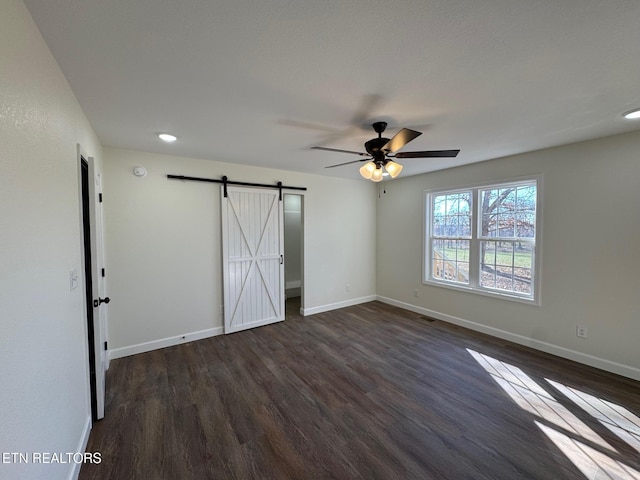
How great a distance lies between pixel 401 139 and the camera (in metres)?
2.13

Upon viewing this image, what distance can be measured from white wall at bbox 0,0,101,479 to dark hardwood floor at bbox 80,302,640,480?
580 mm

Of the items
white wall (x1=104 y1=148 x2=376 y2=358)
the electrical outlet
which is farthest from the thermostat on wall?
the electrical outlet

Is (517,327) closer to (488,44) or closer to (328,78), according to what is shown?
(488,44)

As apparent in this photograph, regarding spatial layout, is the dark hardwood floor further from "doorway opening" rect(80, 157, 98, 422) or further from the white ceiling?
the white ceiling

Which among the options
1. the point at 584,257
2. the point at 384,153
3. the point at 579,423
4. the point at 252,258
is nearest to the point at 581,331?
the point at 584,257

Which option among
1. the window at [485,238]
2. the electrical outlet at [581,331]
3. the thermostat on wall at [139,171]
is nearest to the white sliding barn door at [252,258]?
the thermostat on wall at [139,171]

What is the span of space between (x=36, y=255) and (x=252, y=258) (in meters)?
2.90

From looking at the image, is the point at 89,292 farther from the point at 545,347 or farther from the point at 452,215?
the point at 545,347

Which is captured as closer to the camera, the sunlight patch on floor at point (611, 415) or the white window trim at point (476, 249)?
the sunlight patch on floor at point (611, 415)

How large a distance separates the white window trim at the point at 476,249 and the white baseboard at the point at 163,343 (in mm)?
3574

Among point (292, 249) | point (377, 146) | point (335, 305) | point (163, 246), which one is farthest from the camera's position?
point (292, 249)

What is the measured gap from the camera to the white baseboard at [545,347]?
107 inches

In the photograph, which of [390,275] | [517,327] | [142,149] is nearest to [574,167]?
[517,327]

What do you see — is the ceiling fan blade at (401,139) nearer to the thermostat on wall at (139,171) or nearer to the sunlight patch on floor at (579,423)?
the sunlight patch on floor at (579,423)
